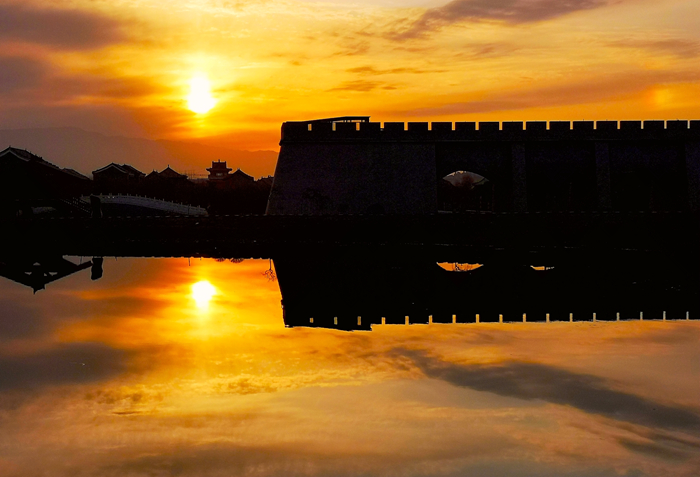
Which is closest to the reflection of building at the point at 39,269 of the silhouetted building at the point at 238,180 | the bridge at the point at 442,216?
the bridge at the point at 442,216

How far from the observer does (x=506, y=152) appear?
31.2 metres

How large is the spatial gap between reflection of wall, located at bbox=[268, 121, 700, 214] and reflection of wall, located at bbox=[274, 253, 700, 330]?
28.9 feet

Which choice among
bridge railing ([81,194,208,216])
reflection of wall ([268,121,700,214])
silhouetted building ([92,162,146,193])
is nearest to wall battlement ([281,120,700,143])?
reflection of wall ([268,121,700,214])

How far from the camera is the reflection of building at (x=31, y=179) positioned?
49.2 meters

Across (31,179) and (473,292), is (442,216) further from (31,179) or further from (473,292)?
(31,179)

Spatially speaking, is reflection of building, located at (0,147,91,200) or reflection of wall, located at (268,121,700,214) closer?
reflection of wall, located at (268,121,700,214)

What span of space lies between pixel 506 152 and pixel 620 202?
17.6 feet

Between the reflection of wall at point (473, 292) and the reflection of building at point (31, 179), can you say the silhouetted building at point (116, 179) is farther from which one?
the reflection of wall at point (473, 292)

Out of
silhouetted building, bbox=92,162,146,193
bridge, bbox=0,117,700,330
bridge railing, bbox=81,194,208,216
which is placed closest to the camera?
bridge, bbox=0,117,700,330

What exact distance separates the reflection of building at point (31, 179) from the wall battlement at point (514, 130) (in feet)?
81.4

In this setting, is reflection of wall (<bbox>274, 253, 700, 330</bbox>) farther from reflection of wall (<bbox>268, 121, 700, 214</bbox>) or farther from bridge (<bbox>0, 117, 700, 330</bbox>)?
reflection of wall (<bbox>268, 121, 700, 214</bbox>)

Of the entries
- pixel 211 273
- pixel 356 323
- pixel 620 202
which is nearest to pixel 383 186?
pixel 620 202

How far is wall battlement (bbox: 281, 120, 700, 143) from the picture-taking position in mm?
30797

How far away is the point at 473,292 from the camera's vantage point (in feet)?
55.1
